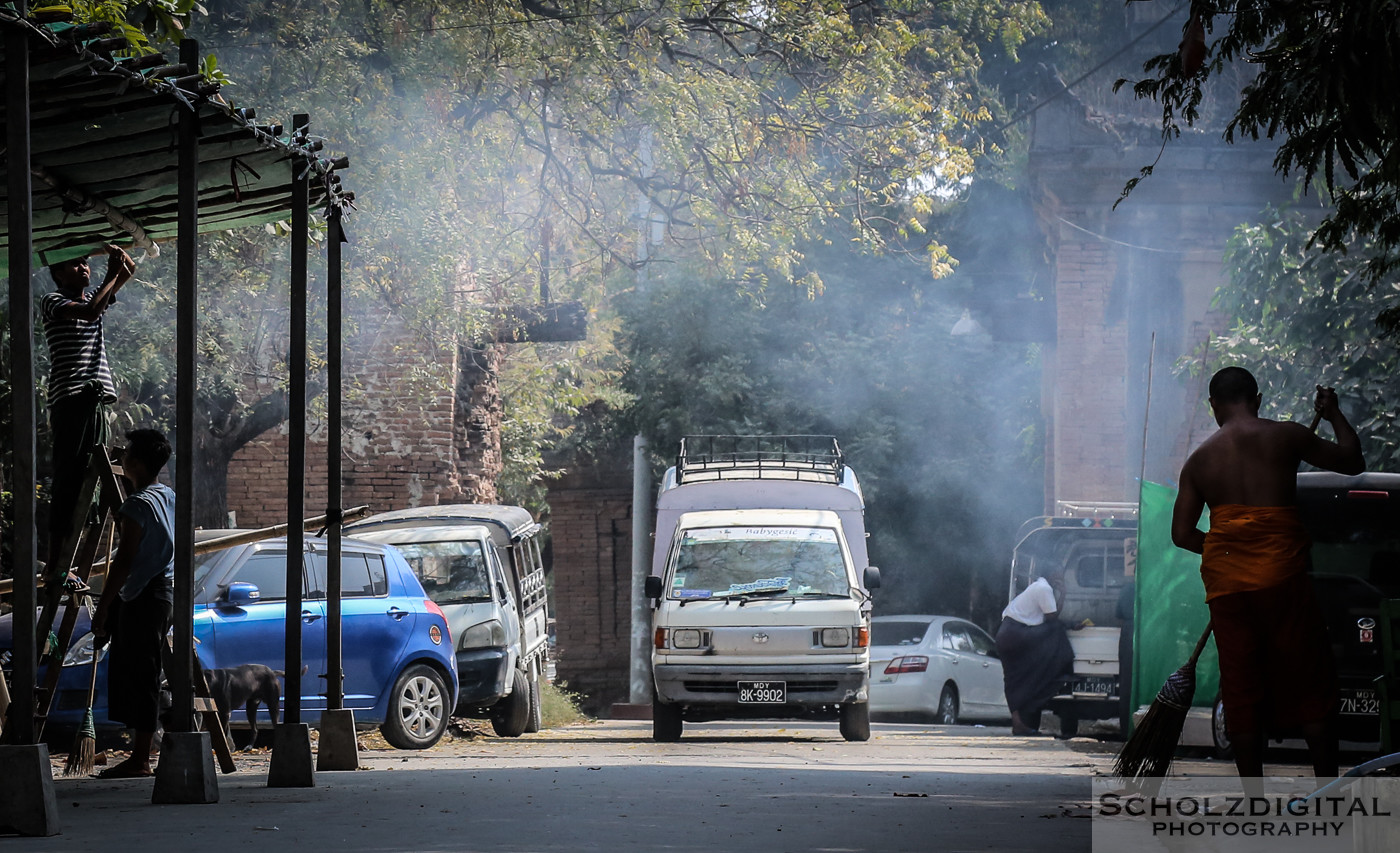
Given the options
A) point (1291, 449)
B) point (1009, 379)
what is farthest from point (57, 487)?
point (1009, 379)

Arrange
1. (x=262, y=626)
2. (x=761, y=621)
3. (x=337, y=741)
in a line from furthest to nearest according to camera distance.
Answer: (x=761, y=621), (x=262, y=626), (x=337, y=741)

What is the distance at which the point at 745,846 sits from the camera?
5977 mm

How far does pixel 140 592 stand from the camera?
8.30m

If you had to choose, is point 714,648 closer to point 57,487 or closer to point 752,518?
point 752,518

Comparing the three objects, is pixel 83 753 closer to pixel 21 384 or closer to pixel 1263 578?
pixel 21 384

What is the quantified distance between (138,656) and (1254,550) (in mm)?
5582

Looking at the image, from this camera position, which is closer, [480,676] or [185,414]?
[185,414]

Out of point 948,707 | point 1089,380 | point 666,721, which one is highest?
point 1089,380

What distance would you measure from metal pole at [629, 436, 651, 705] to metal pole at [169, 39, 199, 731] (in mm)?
18604

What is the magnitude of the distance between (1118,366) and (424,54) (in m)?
11.1

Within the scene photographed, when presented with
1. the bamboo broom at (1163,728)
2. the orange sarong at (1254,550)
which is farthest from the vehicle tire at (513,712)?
the orange sarong at (1254,550)

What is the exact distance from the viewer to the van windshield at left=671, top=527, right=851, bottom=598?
49.0 feet

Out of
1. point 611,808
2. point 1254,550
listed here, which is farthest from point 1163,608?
point 611,808

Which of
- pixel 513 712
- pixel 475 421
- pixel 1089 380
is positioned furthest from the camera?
pixel 475 421
